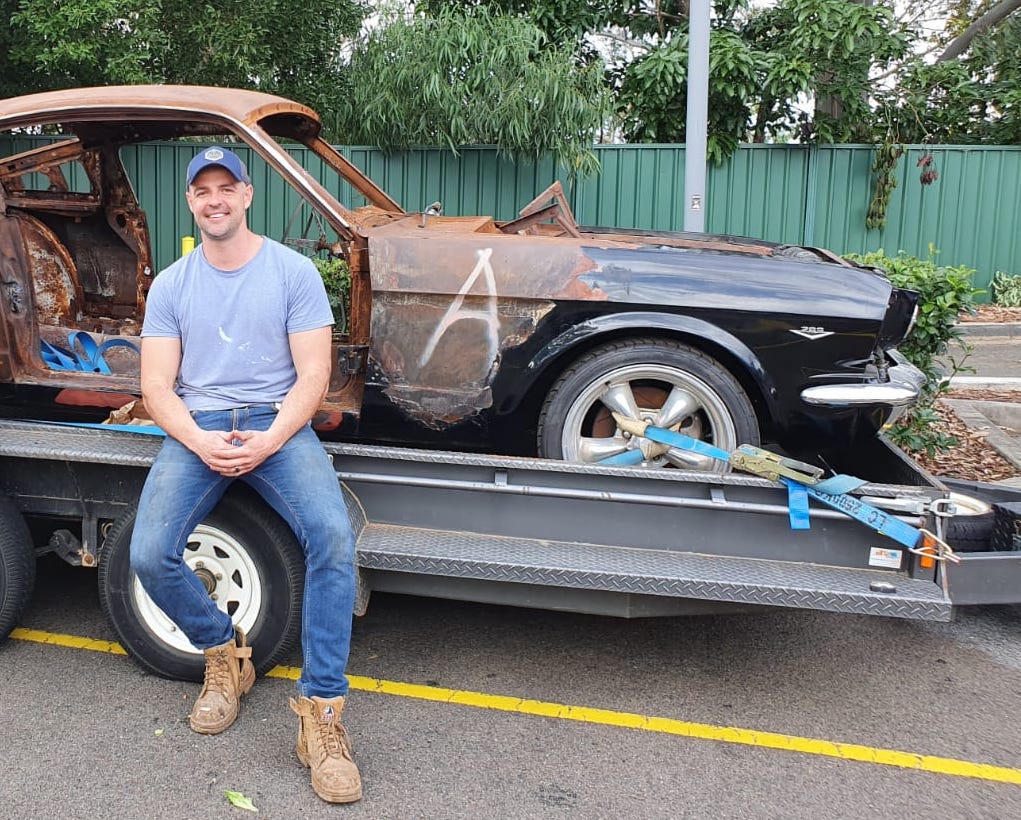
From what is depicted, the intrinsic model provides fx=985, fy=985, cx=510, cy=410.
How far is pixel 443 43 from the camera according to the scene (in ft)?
31.4

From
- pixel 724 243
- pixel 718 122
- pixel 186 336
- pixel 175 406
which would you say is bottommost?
pixel 175 406

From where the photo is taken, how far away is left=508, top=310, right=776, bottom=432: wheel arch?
3756 mm

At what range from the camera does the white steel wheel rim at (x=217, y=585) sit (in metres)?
3.40

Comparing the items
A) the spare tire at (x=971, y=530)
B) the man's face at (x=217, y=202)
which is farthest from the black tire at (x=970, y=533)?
the man's face at (x=217, y=202)

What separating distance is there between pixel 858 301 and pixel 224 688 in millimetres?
2674

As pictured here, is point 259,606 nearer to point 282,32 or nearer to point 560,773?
point 560,773

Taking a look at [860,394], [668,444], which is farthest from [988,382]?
[668,444]

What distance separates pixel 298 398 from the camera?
3.17 m

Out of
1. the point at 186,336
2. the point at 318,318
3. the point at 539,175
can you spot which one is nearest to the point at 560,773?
the point at 318,318

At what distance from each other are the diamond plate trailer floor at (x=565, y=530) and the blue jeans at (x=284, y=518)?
1.09ft

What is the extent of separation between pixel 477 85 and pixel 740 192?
155 inches

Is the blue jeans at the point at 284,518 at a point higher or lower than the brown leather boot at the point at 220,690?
higher

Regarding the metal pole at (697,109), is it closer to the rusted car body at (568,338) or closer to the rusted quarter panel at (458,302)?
the rusted car body at (568,338)

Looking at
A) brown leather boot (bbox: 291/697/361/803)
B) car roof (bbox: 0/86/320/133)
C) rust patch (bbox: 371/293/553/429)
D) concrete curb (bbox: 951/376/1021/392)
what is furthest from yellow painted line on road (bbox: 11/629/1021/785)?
concrete curb (bbox: 951/376/1021/392)
